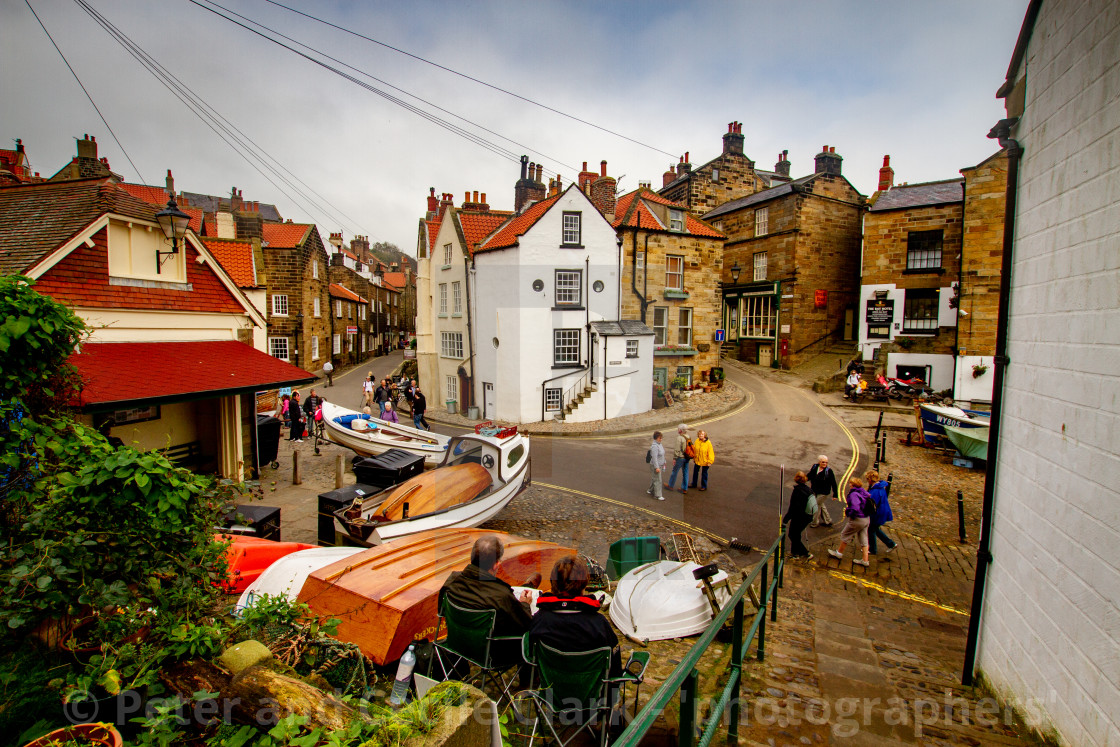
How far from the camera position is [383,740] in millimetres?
2189

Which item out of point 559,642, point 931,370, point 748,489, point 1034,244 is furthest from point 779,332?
point 559,642

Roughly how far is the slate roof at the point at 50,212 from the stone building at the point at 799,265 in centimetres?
2880

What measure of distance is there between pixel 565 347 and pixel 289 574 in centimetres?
1766

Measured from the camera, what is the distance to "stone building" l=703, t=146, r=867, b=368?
29.4 metres

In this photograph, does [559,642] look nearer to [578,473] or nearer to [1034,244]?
[1034,244]

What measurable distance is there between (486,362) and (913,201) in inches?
907

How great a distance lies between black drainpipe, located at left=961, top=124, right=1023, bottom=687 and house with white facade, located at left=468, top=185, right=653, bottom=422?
17284 millimetres

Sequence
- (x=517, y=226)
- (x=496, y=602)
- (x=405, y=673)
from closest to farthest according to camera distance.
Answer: (x=496, y=602) < (x=405, y=673) < (x=517, y=226)

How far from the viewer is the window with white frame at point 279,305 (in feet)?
103

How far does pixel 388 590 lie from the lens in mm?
5082

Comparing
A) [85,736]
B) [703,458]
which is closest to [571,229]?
[703,458]

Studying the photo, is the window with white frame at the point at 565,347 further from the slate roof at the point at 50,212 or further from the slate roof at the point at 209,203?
the slate roof at the point at 209,203

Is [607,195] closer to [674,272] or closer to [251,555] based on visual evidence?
[674,272]

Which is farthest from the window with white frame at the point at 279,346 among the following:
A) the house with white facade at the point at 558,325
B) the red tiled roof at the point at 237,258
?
the house with white facade at the point at 558,325
